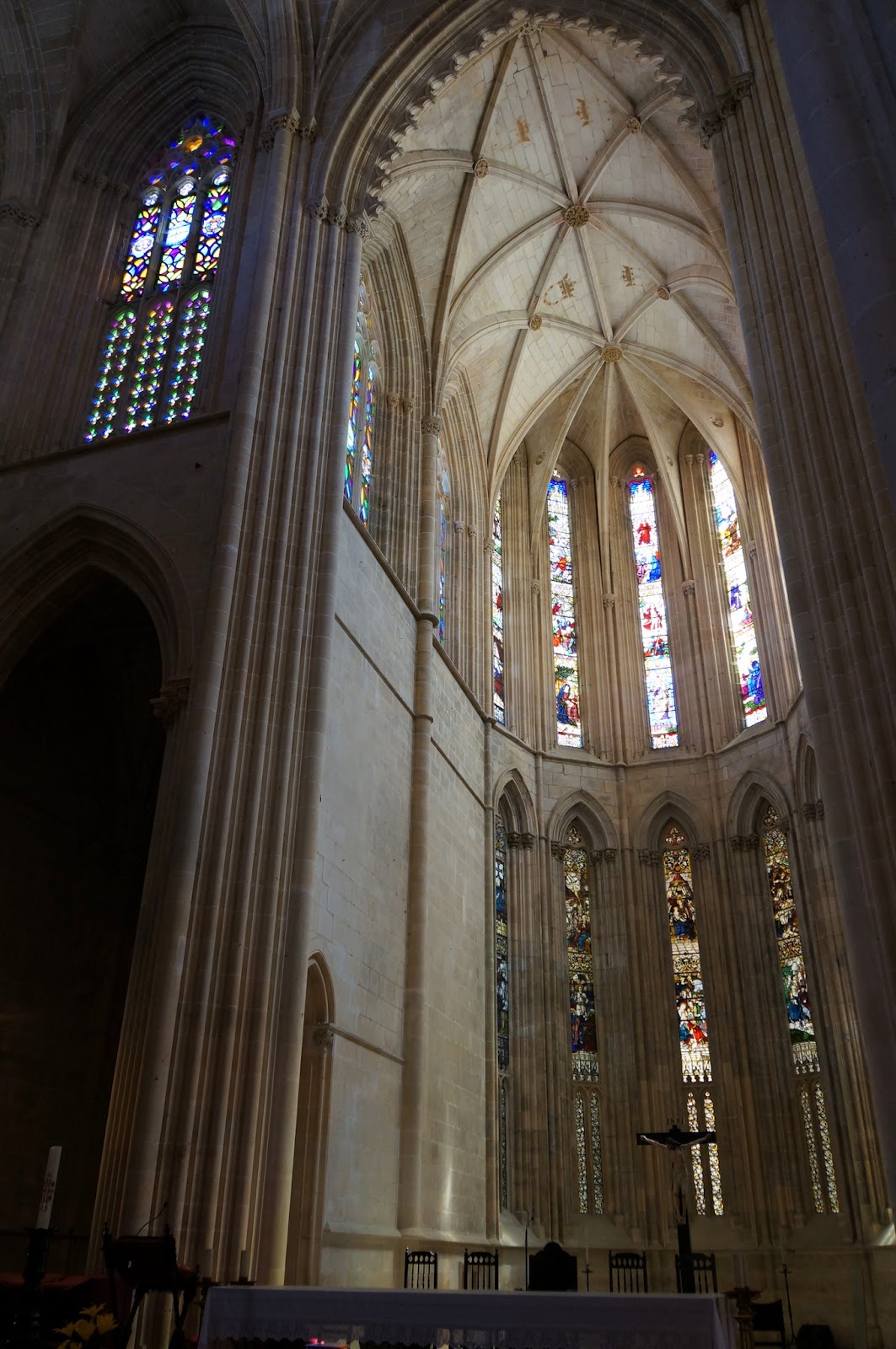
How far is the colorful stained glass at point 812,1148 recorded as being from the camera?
48.1 ft

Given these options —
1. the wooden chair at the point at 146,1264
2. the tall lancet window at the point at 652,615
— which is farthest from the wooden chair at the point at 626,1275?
the wooden chair at the point at 146,1264

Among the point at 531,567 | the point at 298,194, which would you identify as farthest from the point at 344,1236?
the point at 531,567

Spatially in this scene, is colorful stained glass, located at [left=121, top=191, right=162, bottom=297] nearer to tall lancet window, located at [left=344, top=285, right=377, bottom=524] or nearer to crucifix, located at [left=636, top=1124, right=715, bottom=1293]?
tall lancet window, located at [left=344, top=285, right=377, bottom=524]

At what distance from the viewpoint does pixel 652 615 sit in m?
20.3

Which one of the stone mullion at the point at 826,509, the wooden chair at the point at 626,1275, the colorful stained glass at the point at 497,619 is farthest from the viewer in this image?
the colorful stained glass at the point at 497,619

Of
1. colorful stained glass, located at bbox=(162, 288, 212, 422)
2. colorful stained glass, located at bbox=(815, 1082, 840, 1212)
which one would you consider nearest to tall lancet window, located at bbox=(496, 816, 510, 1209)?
colorful stained glass, located at bbox=(815, 1082, 840, 1212)

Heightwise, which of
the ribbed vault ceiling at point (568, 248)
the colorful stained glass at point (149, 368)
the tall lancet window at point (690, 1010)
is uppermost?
the ribbed vault ceiling at point (568, 248)

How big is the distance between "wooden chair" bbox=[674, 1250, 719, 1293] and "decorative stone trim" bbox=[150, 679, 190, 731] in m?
6.56

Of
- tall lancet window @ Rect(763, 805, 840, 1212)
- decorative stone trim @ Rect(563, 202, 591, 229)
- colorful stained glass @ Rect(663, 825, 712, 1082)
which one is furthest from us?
decorative stone trim @ Rect(563, 202, 591, 229)

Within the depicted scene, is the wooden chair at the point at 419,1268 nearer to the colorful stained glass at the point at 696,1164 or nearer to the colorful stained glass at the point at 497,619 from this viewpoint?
the colorful stained glass at the point at 696,1164

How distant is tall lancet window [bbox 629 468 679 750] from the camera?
19.4 metres

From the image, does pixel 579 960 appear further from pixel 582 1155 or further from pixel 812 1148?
pixel 812 1148

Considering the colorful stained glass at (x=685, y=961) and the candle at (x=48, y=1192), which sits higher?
the colorful stained glass at (x=685, y=961)

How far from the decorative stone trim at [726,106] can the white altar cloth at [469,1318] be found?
11.5 m
